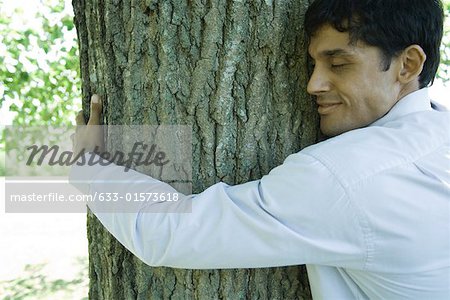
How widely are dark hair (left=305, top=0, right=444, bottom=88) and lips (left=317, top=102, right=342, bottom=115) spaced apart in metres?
0.19

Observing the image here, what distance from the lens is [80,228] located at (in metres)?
8.98

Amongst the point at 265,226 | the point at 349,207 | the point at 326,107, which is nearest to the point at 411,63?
the point at 326,107

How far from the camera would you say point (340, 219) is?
58.9 inches

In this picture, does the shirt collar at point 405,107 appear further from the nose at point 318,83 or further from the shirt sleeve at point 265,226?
the shirt sleeve at point 265,226

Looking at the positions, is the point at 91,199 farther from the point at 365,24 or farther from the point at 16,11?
the point at 16,11

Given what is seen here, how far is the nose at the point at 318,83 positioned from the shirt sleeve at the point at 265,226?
1.02 feet

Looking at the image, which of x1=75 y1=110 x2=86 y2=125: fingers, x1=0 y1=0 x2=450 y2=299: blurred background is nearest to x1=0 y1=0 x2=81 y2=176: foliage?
x1=0 y1=0 x2=450 y2=299: blurred background

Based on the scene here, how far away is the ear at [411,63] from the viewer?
1783 mm

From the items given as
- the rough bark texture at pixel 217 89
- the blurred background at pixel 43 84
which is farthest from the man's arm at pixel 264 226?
the blurred background at pixel 43 84

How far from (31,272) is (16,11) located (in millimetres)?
3064

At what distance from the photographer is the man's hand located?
1.93 meters

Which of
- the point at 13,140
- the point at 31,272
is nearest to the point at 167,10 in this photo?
the point at 13,140

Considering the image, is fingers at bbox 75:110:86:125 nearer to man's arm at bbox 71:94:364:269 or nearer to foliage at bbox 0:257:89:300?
A: man's arm at bbox 71:94:364:269

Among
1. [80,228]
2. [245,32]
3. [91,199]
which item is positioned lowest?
[80,228]
